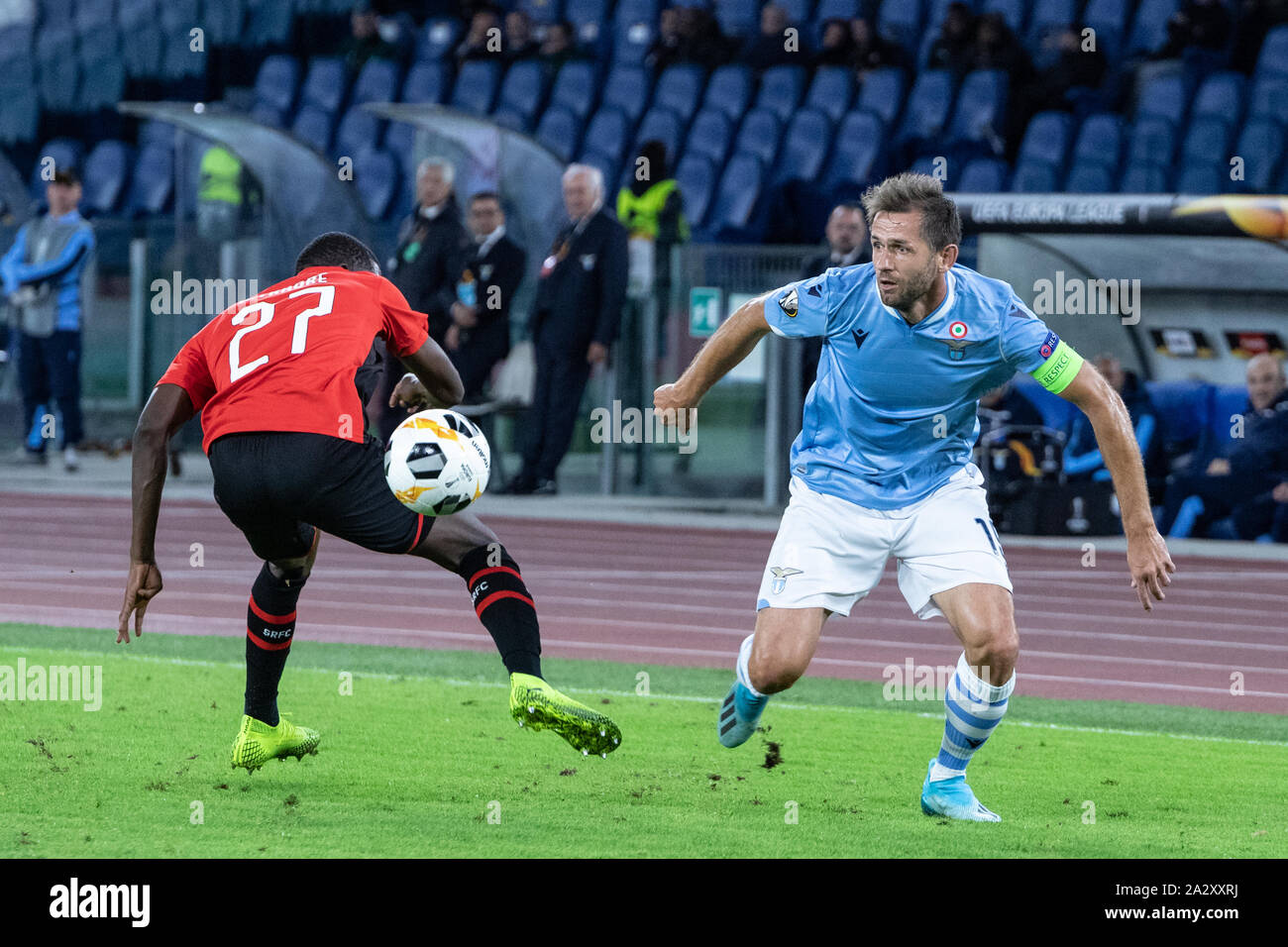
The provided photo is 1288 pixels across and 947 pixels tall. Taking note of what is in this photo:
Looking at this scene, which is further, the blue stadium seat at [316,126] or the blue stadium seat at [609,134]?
the blue stadium seat at [316,126]

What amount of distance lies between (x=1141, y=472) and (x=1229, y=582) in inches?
286

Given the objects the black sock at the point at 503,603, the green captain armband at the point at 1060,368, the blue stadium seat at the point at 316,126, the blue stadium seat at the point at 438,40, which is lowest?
the black sock at the point at 503,603

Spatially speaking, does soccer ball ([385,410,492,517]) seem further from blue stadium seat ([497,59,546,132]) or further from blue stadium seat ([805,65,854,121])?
blue stadium seat ([497,59,546,132])

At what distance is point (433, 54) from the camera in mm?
24344

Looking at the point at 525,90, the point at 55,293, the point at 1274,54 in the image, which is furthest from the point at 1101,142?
the point at 55,293

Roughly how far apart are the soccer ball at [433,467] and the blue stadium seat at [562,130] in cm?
1575

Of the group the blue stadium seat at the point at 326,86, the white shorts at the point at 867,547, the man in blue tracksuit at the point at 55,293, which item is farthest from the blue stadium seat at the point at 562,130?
the white shorts at the point at 867,547

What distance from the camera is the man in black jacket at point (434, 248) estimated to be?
51.3 ft

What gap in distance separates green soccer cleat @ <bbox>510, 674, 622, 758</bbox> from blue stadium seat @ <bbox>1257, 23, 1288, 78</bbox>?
14317mm

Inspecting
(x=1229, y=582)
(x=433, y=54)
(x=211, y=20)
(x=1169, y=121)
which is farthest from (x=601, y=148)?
(x=1229, y=582)

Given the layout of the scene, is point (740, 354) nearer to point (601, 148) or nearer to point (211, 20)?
point (601, 148)

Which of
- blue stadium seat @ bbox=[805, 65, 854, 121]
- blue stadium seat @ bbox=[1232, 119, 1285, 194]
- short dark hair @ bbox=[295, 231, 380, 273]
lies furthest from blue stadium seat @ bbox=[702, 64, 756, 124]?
short dark hair @ bbox=[295, 231, 380, 273]

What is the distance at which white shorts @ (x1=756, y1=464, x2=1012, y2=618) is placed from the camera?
6164mm

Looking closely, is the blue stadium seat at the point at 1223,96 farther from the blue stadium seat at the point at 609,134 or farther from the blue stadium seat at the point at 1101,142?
the blue stadium seat at the point at 609,134
